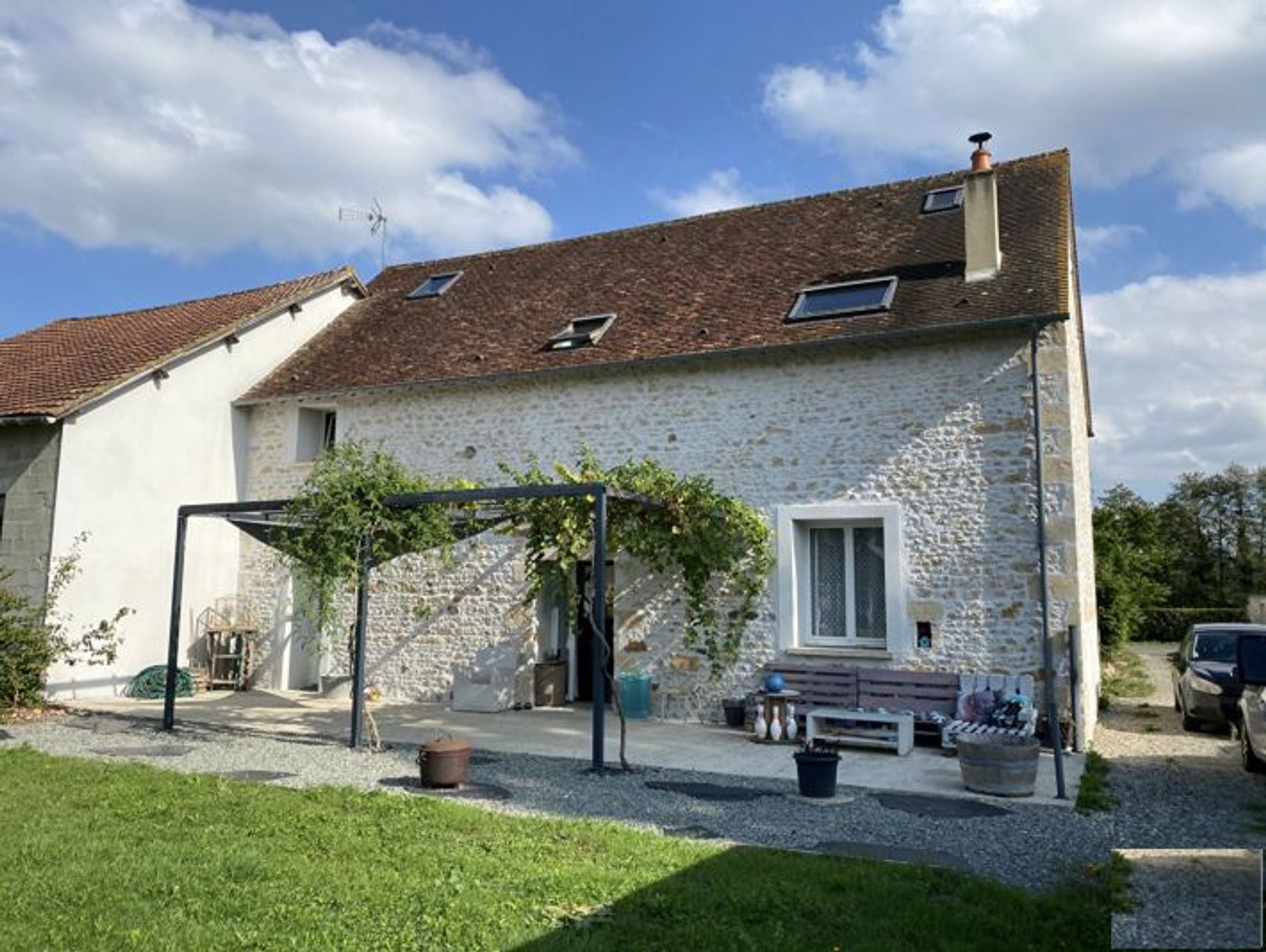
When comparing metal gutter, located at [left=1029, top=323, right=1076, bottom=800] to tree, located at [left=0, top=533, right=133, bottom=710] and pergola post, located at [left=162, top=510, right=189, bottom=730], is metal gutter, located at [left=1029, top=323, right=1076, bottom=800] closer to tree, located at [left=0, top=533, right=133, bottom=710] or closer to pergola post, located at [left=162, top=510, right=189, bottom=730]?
pergola post, located at [left=162, top=510, right=189, bottom=730]

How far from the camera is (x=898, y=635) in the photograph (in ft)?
33.6

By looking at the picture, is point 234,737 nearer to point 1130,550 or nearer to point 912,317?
point 912,317

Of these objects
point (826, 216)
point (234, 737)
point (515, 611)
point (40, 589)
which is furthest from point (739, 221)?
point (40, 589)

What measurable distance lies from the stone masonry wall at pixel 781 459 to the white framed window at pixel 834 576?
0.65 feet

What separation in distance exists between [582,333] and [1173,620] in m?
26.2

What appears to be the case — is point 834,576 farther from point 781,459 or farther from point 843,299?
point 843,299

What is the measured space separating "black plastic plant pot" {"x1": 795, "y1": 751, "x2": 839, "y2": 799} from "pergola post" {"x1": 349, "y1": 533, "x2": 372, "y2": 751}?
14.3ft

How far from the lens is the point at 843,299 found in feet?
38.1

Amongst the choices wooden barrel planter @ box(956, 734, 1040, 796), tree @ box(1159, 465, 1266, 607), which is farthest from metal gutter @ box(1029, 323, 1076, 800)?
tree @ box(1159, 465, 1266, 607)

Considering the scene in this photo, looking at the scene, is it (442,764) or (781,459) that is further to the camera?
(781,459)

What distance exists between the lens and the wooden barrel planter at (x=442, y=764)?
7258 mm

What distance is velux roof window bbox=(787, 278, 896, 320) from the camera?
36.8 ft

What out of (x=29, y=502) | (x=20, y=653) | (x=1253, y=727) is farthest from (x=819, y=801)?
(x=29, y=502)

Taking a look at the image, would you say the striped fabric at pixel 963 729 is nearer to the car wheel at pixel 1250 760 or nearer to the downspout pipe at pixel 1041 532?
the downspout pipe at pixel 1041 532
